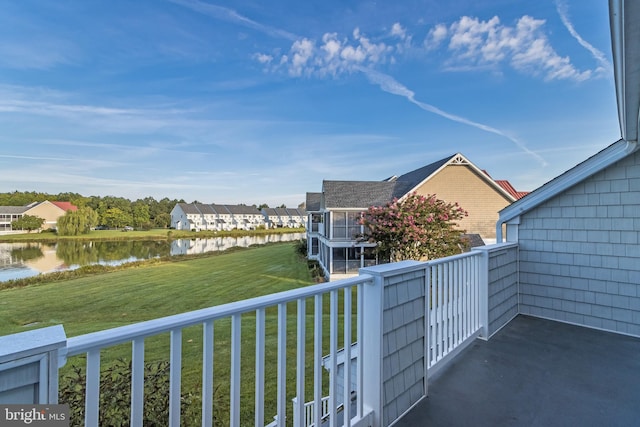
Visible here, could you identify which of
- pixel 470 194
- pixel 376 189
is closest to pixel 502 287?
pixel 376 189

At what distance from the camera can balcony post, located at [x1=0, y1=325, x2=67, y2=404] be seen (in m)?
0.77

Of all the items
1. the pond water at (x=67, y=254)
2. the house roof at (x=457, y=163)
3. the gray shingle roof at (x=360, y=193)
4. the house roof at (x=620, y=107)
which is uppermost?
the house roof at (x=457, y=163)

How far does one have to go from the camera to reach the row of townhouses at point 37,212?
4025cm

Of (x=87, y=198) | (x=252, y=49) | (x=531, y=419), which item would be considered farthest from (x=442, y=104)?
(x=87, y=198)

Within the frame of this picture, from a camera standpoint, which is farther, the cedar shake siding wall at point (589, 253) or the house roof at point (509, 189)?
the house roof at point (509, 189)

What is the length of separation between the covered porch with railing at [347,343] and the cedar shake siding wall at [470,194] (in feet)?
39.9

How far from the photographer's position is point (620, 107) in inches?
101

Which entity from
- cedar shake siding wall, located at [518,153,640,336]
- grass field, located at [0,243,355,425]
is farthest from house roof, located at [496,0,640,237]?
grass field, located at [0,243,355,425]

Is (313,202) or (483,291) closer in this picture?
(483,291)

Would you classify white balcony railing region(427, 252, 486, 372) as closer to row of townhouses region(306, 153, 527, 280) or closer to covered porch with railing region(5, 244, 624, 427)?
covered porch with railing region(5, 244, 624, 427)

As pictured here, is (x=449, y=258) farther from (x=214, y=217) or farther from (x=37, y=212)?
(x=214, y=217)

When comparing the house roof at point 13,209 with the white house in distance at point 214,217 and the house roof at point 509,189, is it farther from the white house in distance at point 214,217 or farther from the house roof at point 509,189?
the house roof at point 509,189

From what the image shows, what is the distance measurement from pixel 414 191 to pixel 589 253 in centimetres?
1156

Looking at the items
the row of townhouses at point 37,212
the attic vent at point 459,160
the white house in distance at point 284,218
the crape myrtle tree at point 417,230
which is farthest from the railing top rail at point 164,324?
the white house in distance at point 284,218
